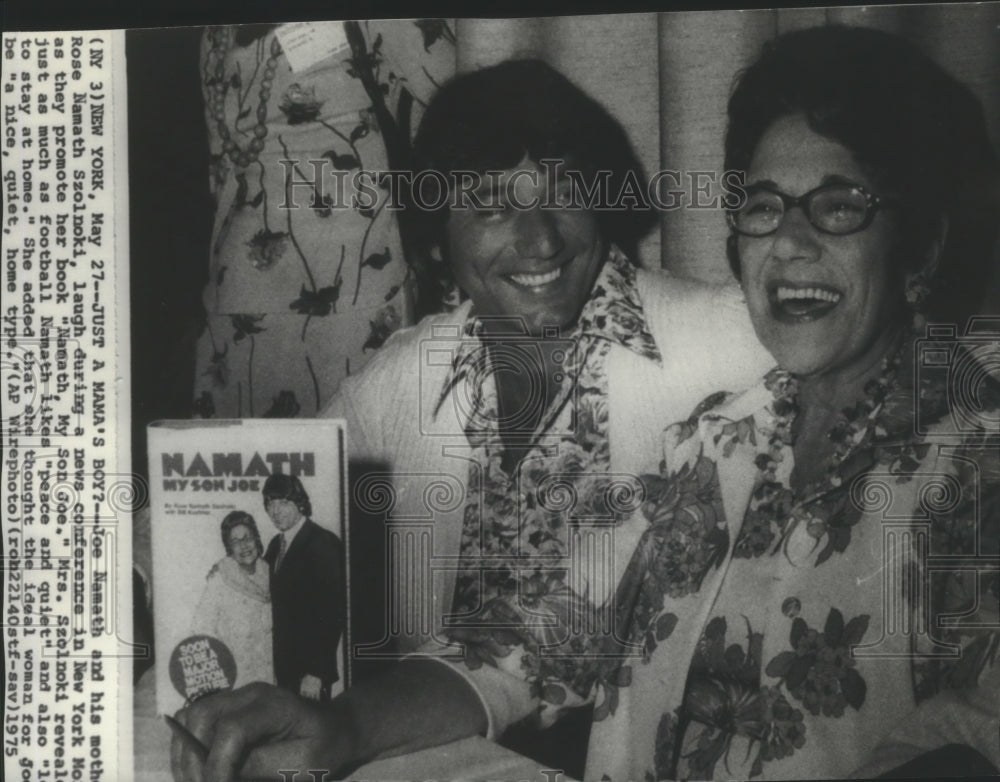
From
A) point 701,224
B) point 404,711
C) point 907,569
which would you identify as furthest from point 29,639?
point 907,569

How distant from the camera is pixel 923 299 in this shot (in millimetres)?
1547

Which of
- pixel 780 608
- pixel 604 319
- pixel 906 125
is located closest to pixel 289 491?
pixel 604 319

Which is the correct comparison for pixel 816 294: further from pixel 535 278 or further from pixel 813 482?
pixel 535 278

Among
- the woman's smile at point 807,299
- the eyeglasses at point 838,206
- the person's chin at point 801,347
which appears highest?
the eyeglasses at point 838,206

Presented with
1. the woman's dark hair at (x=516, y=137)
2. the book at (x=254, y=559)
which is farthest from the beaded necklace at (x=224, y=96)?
the book at (x=254, y=559)

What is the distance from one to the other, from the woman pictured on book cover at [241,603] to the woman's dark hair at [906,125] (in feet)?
2.58

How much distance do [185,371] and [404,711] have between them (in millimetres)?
572

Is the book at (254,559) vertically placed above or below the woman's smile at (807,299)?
below

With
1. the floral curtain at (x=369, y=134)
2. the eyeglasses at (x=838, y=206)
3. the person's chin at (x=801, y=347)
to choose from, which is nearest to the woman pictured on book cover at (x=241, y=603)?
the floral curtain at (x=369, y=134)

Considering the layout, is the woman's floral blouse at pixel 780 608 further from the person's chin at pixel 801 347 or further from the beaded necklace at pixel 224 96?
the beaded necklace at pixel 224 96

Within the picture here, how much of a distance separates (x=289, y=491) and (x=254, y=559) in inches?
4.3

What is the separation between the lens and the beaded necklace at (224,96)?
62.4 inches

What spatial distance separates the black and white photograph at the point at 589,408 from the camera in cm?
154

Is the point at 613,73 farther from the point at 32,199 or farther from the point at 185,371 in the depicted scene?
the point at 32,199
